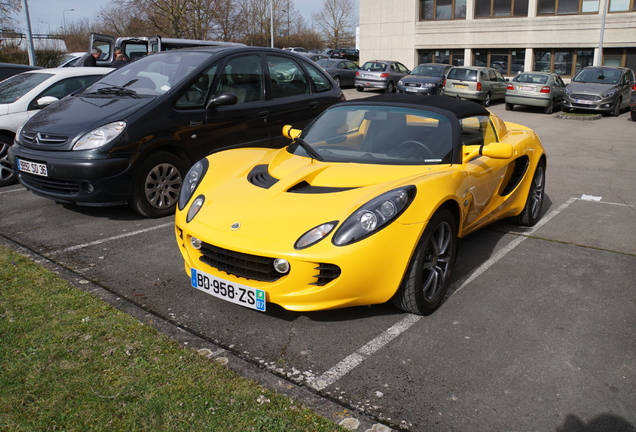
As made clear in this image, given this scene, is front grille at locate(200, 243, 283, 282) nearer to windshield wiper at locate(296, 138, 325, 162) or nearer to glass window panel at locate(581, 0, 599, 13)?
windshield wiper at locate(296, 138, 325, 162)

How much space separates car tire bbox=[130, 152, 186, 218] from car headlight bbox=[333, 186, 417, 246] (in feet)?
10.3

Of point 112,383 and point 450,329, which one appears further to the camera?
point 450,329

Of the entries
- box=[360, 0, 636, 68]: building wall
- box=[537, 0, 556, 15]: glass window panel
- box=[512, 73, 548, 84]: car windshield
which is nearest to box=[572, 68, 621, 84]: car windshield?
box=[512, 73, 548, 84]: car windshield

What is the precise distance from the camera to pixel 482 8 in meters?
33.0

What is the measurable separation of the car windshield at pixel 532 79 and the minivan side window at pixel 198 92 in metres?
16.4

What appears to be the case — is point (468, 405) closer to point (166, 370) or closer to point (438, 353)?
point (438, 353)

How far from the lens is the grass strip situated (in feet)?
8.90

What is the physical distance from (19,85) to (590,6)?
96.9 feet

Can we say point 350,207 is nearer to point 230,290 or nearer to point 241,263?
point 241,263

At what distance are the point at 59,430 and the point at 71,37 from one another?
190 feet

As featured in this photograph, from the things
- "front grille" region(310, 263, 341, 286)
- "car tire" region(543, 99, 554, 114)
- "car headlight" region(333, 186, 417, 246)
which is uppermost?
"car headlight" region(333, 186, 417, 246)

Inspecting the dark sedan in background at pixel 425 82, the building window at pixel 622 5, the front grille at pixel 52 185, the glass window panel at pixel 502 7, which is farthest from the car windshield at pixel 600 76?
the front grille at pixel 52 185

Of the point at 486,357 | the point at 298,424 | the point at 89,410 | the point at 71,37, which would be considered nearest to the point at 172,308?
the point at 89,410

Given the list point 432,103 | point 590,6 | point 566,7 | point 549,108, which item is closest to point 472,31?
point 566,7
